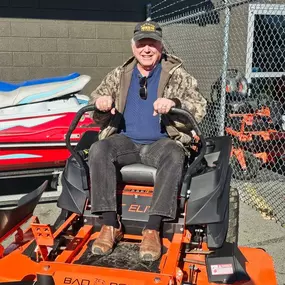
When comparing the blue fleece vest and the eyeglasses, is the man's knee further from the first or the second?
the eyeglasses

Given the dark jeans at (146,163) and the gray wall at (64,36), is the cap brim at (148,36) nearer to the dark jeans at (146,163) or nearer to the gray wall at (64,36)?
the dark jeans at (146,163)

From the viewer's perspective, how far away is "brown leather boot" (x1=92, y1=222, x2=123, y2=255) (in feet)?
9.35

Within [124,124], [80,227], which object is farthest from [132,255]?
[124,124]

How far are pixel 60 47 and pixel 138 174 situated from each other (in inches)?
220

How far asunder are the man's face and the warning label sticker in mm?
1533

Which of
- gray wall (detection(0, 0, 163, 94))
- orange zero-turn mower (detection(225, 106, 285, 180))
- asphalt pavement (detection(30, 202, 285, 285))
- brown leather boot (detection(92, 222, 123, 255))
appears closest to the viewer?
brown leather boot (detection(92, 222, 123, 255))

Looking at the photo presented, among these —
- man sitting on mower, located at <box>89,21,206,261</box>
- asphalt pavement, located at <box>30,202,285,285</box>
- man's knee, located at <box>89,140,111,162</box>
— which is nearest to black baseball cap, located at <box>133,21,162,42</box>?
man sitting on mower, located at <box>89,21,206,261</box>

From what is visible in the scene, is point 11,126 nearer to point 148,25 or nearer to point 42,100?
point 42,100

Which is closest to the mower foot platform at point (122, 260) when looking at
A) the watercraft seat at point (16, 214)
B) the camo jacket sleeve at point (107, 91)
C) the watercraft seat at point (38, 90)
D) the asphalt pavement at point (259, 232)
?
the watercraft seat at point (16, 214)

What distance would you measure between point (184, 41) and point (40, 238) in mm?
6706

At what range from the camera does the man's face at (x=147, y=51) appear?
11.1 feet

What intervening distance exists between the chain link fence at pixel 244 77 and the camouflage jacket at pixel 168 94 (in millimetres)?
2018

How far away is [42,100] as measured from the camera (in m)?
5.32

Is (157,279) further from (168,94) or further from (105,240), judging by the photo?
(168,94)
